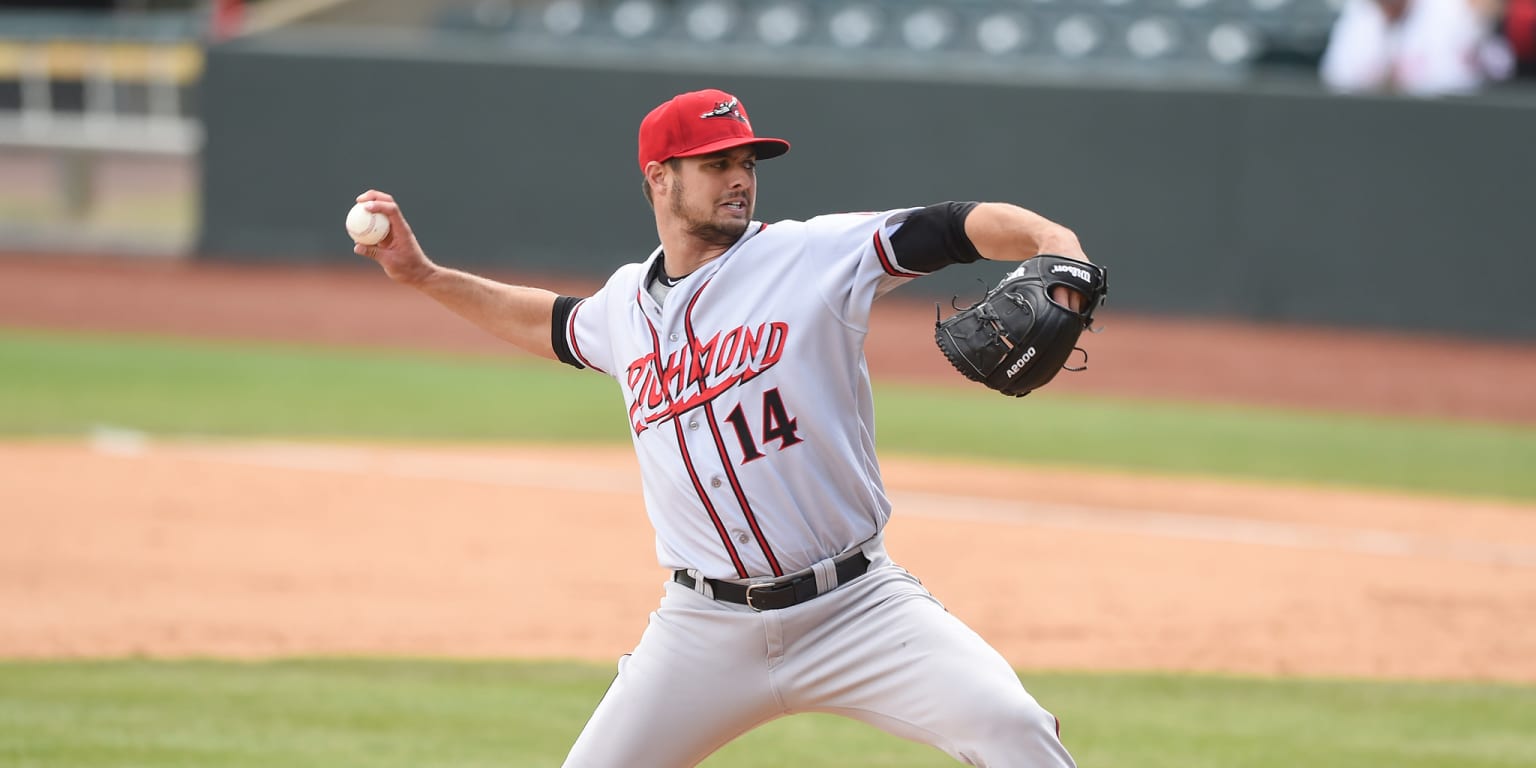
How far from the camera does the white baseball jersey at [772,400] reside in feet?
12.0

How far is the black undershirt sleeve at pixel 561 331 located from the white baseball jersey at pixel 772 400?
0.39 m

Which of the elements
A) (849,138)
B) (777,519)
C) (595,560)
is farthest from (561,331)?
(849,138)

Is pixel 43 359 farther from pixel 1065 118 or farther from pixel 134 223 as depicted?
pixel 1065 118

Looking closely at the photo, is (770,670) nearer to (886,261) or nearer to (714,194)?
(886,261)

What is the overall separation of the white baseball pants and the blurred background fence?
36.4ft

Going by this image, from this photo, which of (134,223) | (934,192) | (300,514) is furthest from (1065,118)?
(134,223)

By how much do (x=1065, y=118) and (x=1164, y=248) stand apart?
1.33 meters

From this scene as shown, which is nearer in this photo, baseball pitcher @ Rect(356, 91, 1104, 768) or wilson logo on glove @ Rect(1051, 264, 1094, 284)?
wilson logo on glove @ Rect(1051, 264, 1094, 284)

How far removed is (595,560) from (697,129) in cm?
484

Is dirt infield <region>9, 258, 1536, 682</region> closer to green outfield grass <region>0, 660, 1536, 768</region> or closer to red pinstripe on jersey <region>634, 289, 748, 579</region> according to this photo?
green outfield grass <region>0, 660, 1536, 768</region>

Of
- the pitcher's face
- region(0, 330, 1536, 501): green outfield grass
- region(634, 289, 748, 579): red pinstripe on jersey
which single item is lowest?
region(0, 330, 1536, 501): green outfield grass

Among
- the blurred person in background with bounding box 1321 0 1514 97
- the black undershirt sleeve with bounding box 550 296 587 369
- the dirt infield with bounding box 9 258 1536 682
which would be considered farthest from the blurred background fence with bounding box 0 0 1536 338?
the black undershirt sleeve with bounding box 550 296 587 369

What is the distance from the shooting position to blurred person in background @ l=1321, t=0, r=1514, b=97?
44.8 feet

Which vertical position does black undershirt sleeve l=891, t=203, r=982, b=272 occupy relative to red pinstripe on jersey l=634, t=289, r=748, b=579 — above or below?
above
